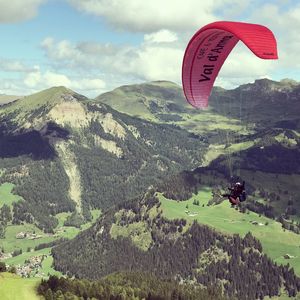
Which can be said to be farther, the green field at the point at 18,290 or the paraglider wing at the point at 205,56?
the green field at the point at 18,290

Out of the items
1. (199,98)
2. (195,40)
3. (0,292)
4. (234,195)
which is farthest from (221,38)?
(0,292)

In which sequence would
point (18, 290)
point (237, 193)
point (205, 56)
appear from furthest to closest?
1. point (18, 290)
2. point (205, 56)
3. point (237, 193)

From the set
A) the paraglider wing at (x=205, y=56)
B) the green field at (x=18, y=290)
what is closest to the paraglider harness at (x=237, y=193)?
the paraglider wing at (x=205, y=56)

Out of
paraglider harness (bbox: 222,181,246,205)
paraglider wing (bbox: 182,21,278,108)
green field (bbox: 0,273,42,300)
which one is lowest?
green field (bbox: 0,273,42,300)

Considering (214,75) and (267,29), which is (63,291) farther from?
(267,29)

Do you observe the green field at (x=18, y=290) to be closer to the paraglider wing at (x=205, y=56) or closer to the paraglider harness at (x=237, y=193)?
the paraglider harness at (x=237, y=193)

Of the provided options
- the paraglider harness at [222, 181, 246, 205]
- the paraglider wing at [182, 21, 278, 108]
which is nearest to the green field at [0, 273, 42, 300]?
the paraglider harness at [222, 181, 246, 205]

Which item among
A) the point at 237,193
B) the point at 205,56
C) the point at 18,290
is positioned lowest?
the point at 18,290

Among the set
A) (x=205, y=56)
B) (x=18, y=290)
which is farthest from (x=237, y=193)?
(x=18, y=290)

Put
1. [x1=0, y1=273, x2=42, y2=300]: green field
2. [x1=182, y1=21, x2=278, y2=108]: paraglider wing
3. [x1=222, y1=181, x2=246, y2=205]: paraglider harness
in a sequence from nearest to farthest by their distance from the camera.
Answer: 1. [x1=182, y1=21, x2=278, y2=108]: paraglider wing
2. [x1=222, y1=181, x2=246, y2=205]: paraglider harness
3. [x1=0, y1=273, x2=42, y2=300]: green field

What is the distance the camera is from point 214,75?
6247cm

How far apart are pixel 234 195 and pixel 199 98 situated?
44.3 feet

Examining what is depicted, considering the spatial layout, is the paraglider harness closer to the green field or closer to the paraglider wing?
the paraglider wing

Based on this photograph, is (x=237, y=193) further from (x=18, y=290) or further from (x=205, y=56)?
(x=18, y=290)
